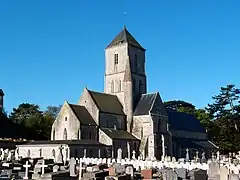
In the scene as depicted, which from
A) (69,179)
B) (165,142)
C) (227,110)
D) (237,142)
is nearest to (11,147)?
(165,142)

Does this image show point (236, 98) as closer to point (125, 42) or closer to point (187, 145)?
point (187, 145)

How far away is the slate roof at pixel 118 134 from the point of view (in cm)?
5070

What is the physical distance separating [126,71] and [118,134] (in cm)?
1073

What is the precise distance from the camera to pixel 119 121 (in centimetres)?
5534

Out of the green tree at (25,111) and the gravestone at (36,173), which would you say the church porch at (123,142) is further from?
the green tree at (25,111)

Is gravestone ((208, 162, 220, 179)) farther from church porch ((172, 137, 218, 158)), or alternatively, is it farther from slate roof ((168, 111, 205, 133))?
slate roof ((168, 111, 205, 133))

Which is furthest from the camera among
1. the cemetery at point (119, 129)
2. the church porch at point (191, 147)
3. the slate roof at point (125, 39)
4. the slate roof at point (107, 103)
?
the slate roof at point (125, 39)

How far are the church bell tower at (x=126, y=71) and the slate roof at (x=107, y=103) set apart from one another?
0.92 metres

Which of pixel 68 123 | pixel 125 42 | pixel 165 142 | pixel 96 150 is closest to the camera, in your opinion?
pixel 96 150

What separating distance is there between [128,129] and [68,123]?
9745mm

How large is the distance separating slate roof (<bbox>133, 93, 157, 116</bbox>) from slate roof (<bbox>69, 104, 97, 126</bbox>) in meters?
7.49

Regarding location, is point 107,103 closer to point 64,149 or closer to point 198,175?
point 64,149

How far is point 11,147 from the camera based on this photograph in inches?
1869

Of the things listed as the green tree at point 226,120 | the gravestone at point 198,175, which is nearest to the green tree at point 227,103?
the green tree at point 226,120
